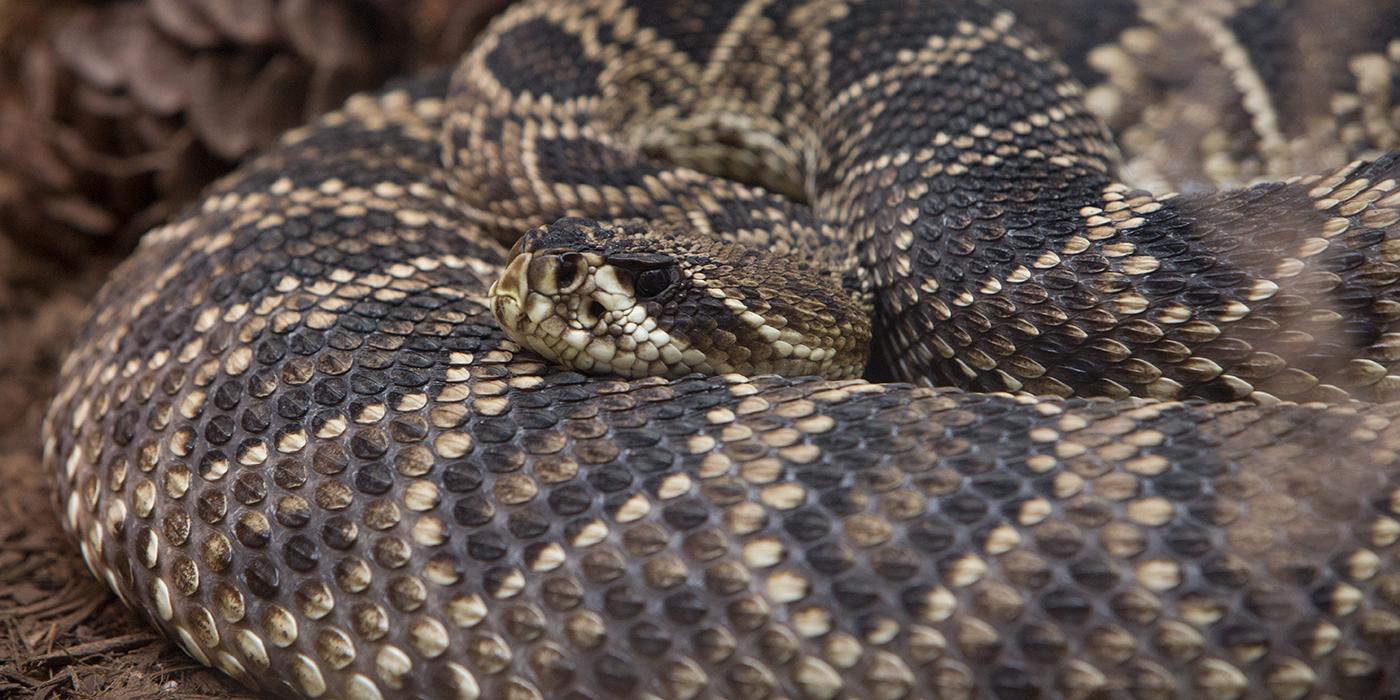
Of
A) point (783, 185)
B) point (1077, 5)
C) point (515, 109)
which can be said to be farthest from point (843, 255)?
point (1077, 5)

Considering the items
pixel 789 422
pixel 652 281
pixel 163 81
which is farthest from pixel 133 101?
pixel 789 422

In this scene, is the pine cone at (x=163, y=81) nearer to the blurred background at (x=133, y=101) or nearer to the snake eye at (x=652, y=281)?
the blurred background at (x=133, y=101)

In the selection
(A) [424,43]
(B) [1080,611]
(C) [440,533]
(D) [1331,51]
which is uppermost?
(D) [1331,51]

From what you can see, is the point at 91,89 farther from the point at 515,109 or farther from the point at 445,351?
the point at 445,351

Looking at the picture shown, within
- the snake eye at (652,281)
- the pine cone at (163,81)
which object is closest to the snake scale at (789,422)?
the snake eye at (652,281)

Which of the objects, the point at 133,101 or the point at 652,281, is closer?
the point at 652,281

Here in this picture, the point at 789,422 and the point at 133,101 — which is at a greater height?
the point at 789,422

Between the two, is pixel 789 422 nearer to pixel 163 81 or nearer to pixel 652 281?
pixel 652 281
